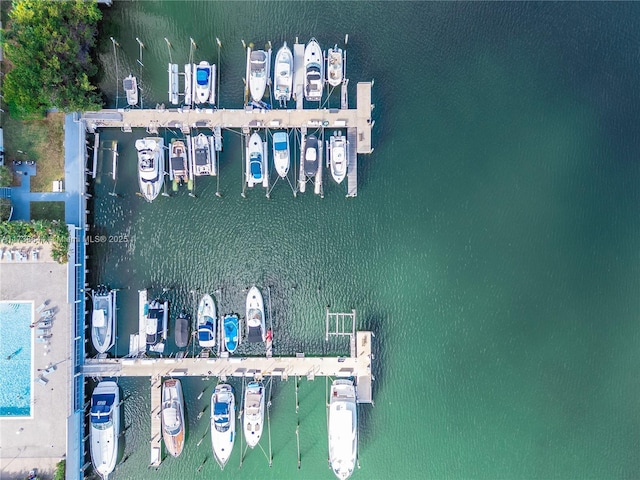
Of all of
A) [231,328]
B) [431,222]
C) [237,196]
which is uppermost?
[237,196]

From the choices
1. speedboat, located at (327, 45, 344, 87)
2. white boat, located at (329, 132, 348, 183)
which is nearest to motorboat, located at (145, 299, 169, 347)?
white boat, located at (329, 132, 348, 183)

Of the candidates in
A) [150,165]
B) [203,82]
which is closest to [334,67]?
[203,82]

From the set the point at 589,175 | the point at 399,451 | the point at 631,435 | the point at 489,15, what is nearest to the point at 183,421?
the point at 399,451

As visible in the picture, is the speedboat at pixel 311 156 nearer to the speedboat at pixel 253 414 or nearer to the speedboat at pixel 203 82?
the speedboat at pixel 203 82

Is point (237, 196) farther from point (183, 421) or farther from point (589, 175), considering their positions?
point (589, 175)

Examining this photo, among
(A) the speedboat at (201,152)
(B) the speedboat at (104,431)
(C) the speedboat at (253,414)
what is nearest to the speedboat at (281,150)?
(A) the speedboat at (201,152)

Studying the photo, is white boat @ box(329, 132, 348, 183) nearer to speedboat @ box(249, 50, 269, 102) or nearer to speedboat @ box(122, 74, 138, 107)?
speedboat @ box(249, 50, 269, 102)
